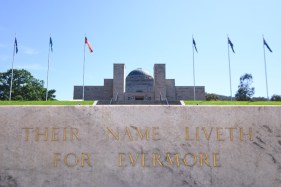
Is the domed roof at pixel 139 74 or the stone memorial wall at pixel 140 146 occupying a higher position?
the domed roof at pixel 139 74

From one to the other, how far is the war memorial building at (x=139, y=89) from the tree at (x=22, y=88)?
9.12m

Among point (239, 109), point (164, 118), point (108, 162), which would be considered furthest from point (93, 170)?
point (239, 109)

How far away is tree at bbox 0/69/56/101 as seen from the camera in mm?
45406

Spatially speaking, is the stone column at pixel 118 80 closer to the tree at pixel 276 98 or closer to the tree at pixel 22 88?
the tree at pixel 22 88

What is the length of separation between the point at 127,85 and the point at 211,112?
42.8 m

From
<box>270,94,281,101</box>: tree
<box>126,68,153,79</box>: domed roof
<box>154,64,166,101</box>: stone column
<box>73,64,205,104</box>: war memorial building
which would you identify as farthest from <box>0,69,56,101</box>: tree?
<box>270,94,281,101</box>: tree

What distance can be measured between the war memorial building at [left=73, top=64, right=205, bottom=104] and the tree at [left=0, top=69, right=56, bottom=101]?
29.9ft

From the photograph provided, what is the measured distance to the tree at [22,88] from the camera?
45406mm

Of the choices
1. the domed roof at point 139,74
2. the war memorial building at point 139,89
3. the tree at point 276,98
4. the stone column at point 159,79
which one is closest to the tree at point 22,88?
the war memorial building at point 139,89

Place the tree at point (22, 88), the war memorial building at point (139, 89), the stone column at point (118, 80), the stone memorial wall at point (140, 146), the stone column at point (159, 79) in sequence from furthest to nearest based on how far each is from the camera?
the tree at point (22, 88)
the stone column at point (118, 80)
the war memorial building at point (139, 89)
the stone column at point (159, 79)
the stone memorial wall at point (140, 146)

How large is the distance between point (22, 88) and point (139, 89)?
2035cm

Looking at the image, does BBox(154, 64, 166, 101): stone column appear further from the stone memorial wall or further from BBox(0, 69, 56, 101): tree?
the stone memorial wall

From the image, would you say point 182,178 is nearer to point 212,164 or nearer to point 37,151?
point 212,164

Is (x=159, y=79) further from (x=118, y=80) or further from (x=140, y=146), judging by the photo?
(x=140, y=146)
